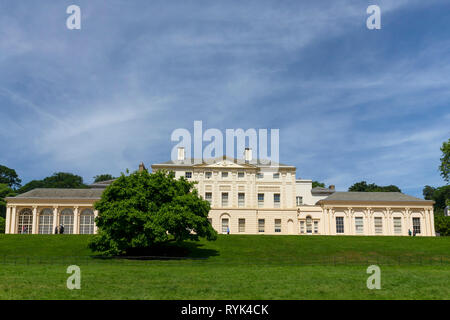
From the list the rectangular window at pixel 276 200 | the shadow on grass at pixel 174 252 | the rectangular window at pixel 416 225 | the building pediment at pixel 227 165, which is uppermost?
the building pediment at pixel 227 165

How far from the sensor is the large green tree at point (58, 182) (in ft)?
386

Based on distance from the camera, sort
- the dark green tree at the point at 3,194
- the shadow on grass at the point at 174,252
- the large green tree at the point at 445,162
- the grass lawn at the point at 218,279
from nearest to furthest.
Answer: the grass lawn at the point at 218,279
the shadow on grass at the point at 174,252
the large green tree at the point at 445,162
the dark green tree at the point at 3,194

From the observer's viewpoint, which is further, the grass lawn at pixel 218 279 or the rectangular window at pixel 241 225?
the rectangular window at pixel 241 225

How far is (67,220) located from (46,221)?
129 inches

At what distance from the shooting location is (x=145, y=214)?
36.4 m

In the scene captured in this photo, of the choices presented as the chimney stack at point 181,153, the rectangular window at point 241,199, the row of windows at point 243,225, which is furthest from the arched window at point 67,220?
the rectangular window at point 241,199

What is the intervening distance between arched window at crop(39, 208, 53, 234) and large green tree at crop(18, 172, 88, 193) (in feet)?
177

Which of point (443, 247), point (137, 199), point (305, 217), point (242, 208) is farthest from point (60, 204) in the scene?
point (443, 247)

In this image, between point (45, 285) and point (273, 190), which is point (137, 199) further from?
point (273, 190)

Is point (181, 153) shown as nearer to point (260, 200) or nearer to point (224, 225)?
point (224, 225)

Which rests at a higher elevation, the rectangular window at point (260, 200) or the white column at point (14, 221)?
the rectangular window at point (260, 200)

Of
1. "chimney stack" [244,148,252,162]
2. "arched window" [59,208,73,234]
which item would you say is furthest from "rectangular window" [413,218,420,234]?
"arched window" [59,208,73,234]

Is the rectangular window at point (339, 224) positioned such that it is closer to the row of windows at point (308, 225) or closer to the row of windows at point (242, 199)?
the row of windows at point (308, 225)
